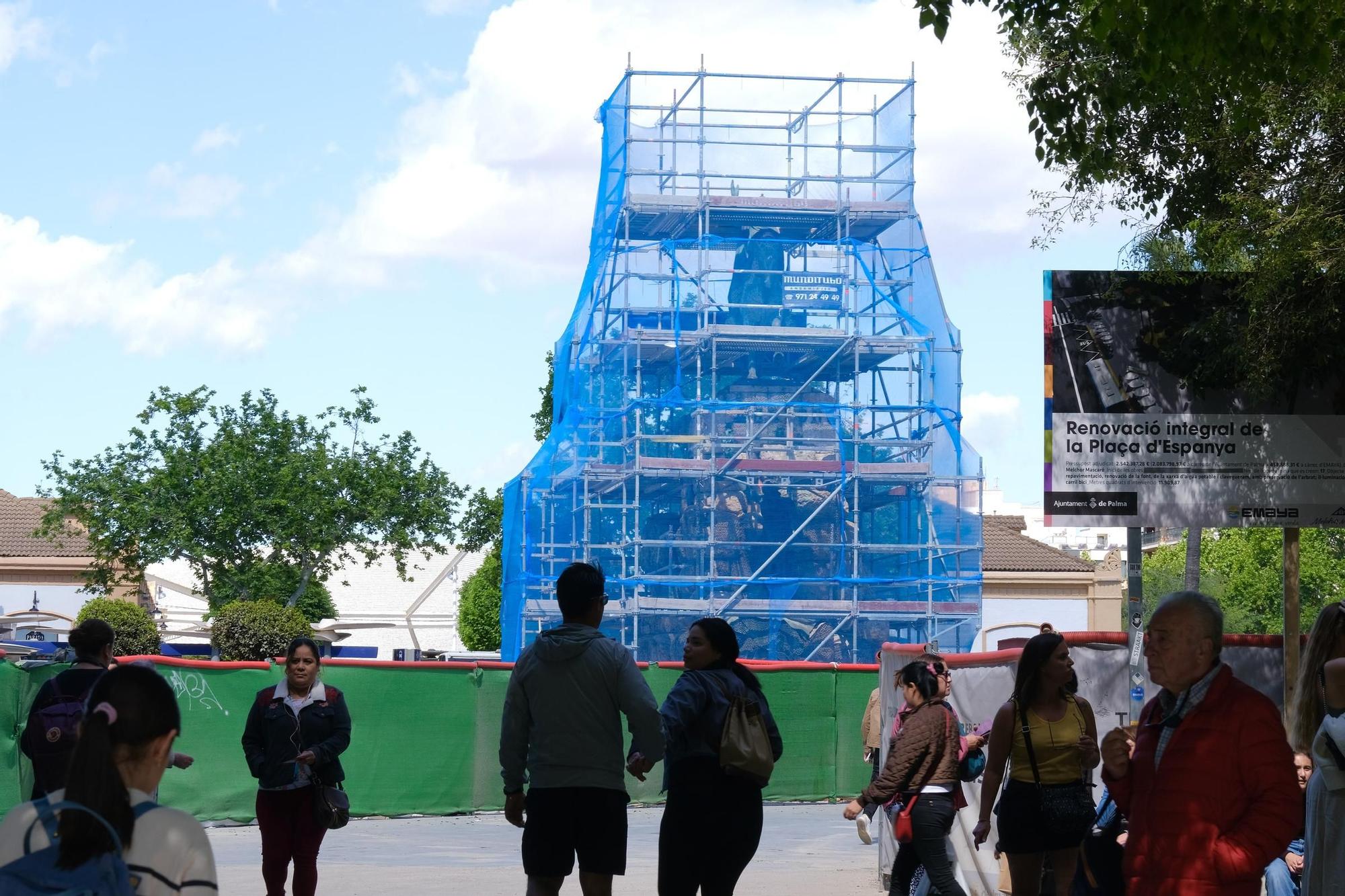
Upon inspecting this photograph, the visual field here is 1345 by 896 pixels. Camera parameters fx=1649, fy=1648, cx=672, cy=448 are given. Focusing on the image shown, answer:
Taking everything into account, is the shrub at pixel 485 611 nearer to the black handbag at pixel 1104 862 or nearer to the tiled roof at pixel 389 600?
the tiled roof at pixel 389 600

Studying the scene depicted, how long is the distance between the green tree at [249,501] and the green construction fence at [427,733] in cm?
3245

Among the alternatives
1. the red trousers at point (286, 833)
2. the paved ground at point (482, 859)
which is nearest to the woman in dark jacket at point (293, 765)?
the red trousers at point (286, 833)

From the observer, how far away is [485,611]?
73.5 m

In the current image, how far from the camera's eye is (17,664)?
15.6 m

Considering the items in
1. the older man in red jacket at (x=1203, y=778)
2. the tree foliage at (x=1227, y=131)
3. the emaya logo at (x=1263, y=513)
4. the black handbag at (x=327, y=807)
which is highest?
the tree foliage at (x=1227, y=131)

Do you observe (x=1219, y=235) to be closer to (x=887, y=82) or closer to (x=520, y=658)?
(x=520, y=658)

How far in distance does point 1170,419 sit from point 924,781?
Answer: 494 cm

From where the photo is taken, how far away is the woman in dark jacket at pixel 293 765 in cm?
893

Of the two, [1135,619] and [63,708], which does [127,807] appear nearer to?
[63,708]

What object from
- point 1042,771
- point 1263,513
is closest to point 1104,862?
point 1042,771

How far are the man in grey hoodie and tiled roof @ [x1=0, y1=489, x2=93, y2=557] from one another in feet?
170

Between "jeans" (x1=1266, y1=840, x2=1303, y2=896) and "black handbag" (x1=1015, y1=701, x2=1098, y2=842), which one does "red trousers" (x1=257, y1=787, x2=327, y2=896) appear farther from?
"jeans" (x1=1266, y1=840, x2=1303, y2=896)

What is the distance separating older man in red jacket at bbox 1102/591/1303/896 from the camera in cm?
459

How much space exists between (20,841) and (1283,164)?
416 inches
